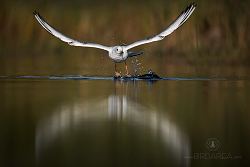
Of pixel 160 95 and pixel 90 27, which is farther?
pixel 90 27

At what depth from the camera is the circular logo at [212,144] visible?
13.5 metres

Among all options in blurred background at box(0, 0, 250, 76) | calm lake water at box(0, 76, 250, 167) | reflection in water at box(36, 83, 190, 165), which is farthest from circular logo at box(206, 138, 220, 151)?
blurred background at box(0, 0, 250, 76)

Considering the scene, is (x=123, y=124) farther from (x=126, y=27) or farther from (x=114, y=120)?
(x=126, y=27)

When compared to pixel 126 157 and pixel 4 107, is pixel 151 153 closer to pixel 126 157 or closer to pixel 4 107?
pixel 126 157

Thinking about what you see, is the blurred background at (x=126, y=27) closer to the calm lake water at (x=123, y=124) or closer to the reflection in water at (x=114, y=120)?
the calm lake water at (x=123, y=124)

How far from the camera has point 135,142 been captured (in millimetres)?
14102

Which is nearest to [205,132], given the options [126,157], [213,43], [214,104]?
[126,157]

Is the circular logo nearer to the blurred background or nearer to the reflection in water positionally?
the reflection in water

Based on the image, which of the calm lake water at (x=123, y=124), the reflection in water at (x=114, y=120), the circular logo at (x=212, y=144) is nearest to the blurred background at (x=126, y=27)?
the calm lake water at (x=123, y=124)

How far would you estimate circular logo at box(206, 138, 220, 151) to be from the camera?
532 inches

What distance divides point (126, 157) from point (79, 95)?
7.77m

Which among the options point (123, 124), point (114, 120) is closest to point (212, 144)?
A: point (123, 124)

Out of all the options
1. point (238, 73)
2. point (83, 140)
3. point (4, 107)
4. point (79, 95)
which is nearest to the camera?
point (83, 140)

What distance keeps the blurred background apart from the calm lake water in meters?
20.9
